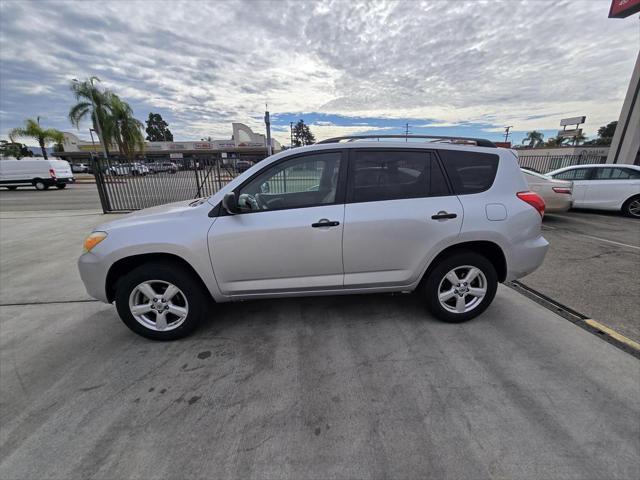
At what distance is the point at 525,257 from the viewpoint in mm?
2877

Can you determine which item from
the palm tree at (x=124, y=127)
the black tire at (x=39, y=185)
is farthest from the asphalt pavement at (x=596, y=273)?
the palm tree at (x=124, y=127)

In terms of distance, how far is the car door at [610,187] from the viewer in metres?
Answer: 8.16

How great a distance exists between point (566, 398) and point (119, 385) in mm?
3377

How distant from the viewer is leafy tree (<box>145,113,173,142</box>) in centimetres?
7888

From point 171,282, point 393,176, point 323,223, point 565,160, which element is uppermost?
point 393,176

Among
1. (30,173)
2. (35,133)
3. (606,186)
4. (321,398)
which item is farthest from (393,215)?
(35,133)

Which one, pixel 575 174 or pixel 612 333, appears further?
pixel 575 174

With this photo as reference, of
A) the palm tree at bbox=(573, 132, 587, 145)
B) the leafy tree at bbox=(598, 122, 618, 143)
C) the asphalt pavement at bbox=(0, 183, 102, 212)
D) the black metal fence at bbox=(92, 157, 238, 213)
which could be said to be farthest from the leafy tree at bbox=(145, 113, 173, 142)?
the leafy tree at bbox=(598, 122, 618, 143)

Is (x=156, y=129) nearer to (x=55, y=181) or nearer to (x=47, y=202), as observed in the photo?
(x=55, y=181)

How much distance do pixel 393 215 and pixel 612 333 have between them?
8.10 feet

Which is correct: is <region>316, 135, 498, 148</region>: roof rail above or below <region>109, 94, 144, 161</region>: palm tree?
below

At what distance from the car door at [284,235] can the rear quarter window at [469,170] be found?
1.09 meters

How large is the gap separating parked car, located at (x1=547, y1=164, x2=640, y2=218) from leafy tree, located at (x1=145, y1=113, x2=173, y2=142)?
90754 mm

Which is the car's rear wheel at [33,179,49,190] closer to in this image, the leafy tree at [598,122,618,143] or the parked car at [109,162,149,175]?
the parked car at [109,162,149,175]
